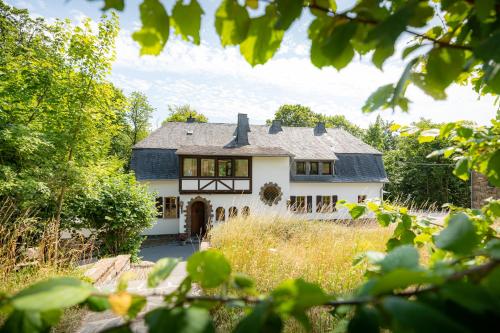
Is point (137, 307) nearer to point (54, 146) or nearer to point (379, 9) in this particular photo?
point (379, 9)

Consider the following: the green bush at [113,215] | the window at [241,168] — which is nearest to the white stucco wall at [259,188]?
the window at [241,168]

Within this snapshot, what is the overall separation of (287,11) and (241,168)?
17.3 metres

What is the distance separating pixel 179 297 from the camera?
1.66 ft

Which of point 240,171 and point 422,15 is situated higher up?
point 422,15

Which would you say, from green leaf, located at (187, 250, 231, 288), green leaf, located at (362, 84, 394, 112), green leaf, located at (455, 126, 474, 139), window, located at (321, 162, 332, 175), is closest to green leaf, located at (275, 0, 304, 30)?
green leaf, located at (362, 84, 394, 112)

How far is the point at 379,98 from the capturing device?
29.6 inches

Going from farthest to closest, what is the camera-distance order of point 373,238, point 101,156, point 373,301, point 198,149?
point 198,149
point 101,156
point 373,238
point 373,301

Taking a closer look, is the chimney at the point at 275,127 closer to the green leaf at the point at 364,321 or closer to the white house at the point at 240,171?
the white house at the point at 240,171

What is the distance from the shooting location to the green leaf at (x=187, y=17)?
0.66m

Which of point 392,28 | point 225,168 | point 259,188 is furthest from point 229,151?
point 392,28

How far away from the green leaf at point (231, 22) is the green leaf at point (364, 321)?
65 centimetres

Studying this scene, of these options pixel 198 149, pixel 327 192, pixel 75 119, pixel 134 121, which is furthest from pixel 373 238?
pixel 134 121

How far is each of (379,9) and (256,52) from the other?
0.31 meters

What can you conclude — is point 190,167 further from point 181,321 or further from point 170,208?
point 181,321
